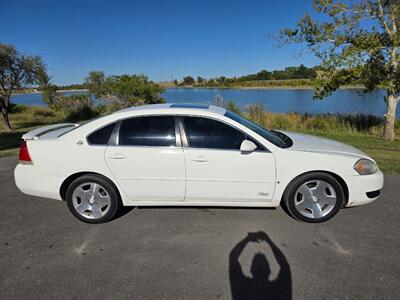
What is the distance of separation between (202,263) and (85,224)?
5.88 ft

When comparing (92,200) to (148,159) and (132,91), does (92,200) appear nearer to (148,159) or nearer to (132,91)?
(148,159)

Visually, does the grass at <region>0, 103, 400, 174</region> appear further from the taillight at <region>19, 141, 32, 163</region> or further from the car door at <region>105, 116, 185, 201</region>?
the car door at <region>105, 116, 185, 201</region>

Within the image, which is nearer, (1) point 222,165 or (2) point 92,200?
(1) point 222,165

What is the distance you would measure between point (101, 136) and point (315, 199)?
118 inches

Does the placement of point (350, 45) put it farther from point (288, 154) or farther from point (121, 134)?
point (121, 134)

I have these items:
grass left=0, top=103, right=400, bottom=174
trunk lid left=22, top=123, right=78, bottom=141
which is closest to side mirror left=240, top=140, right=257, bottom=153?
trunk lid left=22, top=123, right=78, bottom=141

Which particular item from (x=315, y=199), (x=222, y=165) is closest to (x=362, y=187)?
(x=315, y=199)

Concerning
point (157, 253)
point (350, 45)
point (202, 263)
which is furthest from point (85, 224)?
point (350, 45)

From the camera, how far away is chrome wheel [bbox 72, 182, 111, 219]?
3408 millimetres

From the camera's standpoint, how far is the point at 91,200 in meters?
3.43

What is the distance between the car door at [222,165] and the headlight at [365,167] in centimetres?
113

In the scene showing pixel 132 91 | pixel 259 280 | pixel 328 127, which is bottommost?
pixel 259 280

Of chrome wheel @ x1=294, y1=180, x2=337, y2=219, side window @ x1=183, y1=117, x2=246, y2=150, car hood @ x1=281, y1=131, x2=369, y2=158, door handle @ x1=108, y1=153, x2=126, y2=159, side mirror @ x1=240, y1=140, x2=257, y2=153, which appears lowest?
chrome wheel @ x1=294, y1=180, x2=337, y2=219

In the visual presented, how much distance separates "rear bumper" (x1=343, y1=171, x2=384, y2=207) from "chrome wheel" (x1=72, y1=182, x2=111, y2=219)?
3.24 meters
